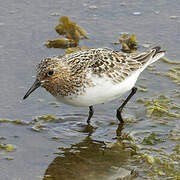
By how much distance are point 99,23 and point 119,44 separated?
80cm

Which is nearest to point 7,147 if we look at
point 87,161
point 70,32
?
point 87,161

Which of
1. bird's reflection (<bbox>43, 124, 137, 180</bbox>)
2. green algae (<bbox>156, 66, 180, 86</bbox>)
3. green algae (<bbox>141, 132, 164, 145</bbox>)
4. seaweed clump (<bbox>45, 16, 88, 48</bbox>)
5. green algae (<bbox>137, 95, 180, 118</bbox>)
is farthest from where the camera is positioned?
seaweed clump (<bbox>45, 16, 88, 48</bbox>)

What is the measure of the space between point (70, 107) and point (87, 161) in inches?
52.0

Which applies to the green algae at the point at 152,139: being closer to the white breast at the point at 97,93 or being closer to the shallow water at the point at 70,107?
the shallow water at the point at 70,107

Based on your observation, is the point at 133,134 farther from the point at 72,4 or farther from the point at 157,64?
the point at 72,4

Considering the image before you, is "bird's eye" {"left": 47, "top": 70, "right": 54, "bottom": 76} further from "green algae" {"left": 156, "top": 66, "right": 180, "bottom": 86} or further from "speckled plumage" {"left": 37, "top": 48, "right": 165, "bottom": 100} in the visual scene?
"green algae" {"left": 156, "top": 66, "right": 180, "bottom": 86}

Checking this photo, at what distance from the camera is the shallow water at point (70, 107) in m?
5.74

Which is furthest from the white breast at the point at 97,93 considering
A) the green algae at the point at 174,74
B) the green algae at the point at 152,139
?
the green algae at the point at 174,74

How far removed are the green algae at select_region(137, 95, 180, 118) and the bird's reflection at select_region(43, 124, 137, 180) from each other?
37.8 inches

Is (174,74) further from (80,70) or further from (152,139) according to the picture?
(80,70)

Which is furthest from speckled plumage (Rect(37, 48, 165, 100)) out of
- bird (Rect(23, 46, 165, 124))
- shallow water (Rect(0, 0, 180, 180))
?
shallow water (Rect(0, 0, 180, 180))

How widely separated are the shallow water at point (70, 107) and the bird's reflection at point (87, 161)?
0.01m

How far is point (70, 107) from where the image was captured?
6965 mm

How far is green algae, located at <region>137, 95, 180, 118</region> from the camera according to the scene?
6.77 meters
